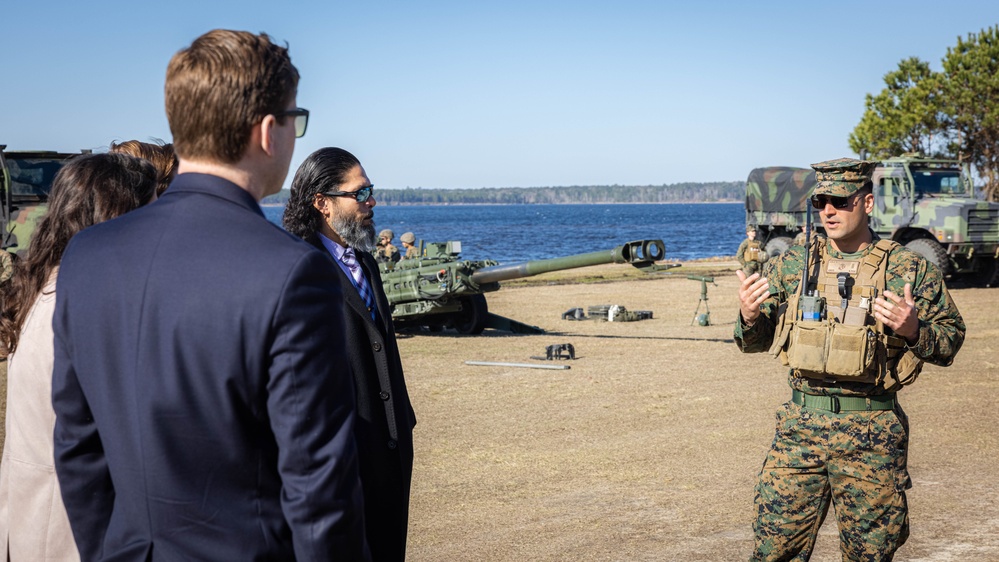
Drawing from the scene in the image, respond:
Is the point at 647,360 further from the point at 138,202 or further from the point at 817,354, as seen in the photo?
the point at 138,202

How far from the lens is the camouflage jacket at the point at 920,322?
154 inches

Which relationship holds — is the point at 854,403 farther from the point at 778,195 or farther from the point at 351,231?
the point at 778,195

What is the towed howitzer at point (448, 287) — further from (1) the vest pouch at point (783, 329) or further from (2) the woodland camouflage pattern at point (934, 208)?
(2) the woodland camouflage pattern at point (934, 208)

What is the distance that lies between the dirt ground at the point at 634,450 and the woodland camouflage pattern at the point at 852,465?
45.1 inches

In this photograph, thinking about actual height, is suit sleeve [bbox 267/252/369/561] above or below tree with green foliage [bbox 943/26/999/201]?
below

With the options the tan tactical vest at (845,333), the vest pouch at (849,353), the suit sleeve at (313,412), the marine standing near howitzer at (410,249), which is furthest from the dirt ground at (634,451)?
the suit sleeve at (313,412)

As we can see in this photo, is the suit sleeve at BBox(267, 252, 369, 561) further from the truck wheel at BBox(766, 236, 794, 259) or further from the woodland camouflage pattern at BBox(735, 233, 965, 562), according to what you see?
the truck wheel at BBox(766, 236, 794, 259)

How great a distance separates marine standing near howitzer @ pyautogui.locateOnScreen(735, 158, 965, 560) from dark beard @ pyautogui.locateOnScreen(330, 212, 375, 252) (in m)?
1.47

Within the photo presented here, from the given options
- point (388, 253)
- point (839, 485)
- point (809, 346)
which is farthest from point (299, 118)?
point (388, 253)

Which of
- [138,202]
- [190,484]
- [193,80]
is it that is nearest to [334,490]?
[190,484]

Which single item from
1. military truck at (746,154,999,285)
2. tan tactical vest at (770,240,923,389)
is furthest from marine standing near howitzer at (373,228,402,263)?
tan tactical vest at (770,240,923,389)

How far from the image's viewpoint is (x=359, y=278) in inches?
139

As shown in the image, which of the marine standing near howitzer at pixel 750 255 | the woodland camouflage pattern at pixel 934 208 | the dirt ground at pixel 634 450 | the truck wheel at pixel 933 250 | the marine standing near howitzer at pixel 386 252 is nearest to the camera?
the dirt ground at pixel 634 450

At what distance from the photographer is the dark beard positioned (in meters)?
3.61
